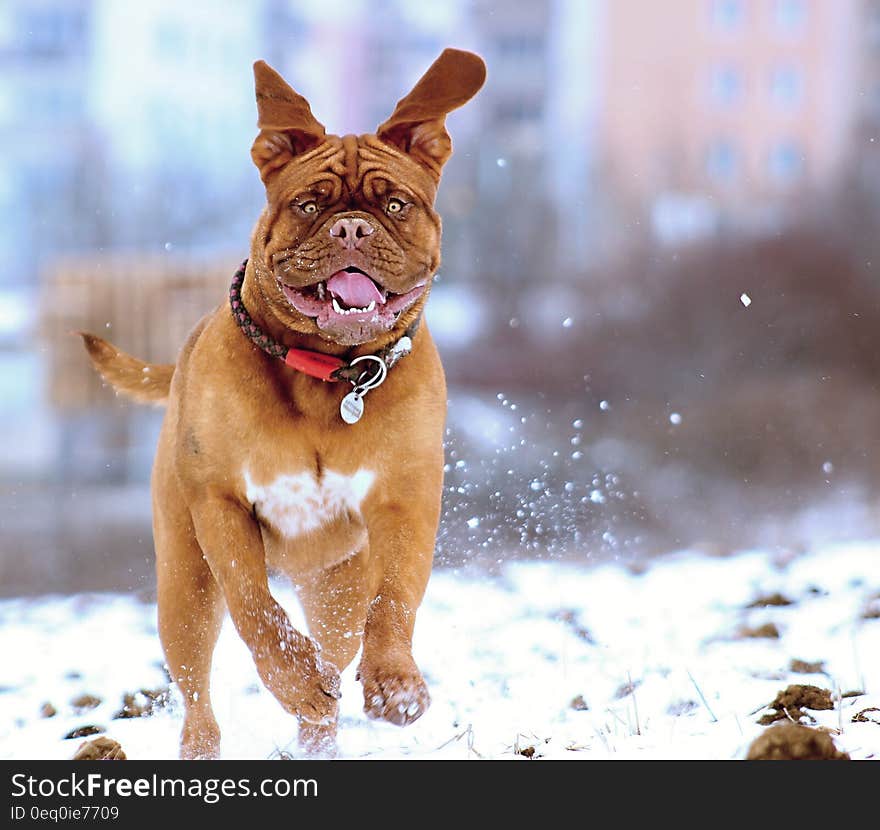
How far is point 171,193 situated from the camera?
13.5m

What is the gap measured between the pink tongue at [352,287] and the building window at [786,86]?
11527mm

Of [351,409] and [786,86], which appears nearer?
[351,409]

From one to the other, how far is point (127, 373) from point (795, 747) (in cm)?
206

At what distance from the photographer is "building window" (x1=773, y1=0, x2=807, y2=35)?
13.9 metres

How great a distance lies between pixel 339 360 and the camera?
283cm

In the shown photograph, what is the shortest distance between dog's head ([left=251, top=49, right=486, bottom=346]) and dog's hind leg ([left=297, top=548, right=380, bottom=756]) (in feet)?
2.53

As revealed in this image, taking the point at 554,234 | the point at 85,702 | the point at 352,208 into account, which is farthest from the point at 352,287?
the point at 554,234

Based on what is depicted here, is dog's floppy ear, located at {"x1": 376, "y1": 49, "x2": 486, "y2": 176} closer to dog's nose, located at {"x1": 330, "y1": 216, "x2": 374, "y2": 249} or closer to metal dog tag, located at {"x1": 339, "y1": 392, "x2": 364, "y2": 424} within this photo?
dog's nose, located at {"x1": 330, "y1": 216, "x2": 374, "y2": 249}

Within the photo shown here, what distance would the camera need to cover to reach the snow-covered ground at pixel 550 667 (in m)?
3.31

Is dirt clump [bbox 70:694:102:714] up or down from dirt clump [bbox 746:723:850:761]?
up

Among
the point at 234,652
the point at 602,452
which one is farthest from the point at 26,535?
the point at 234,652

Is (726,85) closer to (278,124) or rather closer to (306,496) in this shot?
(278,124)

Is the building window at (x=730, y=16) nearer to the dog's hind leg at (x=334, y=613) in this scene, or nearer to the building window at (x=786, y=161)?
the building window at (x=786, y=161)

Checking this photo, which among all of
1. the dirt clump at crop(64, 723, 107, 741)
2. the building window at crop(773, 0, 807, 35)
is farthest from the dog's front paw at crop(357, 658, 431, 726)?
the building window at crop(773, 0, 807, 35)
